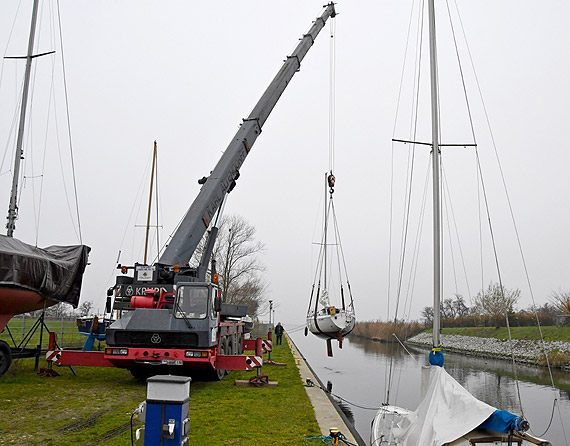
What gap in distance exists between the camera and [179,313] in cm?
1067

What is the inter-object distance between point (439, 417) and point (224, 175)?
Result: 9212 mm

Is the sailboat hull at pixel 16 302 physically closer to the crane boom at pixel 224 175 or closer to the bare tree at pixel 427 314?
the crane boom at pixel 224 175

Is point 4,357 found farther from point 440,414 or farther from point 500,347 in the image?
point 500,347

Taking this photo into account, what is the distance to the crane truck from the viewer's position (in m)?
10.4

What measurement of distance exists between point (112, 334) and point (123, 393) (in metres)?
1.30

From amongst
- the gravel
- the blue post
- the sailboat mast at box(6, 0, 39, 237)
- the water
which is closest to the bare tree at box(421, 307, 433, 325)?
the gravel

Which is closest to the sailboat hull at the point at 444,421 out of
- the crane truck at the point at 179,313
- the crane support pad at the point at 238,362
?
the crane support pad at the point at 238,362

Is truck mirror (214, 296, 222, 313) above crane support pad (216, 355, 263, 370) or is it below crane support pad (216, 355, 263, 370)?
above

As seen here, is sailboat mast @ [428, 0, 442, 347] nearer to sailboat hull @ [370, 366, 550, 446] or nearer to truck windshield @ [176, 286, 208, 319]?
sailboat hull @ [370, 366, 550, 446]

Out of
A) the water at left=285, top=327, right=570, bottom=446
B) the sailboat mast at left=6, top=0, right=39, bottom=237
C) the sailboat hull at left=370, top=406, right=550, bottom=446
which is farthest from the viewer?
the water at left=285, top=327, right=570, bottom=446

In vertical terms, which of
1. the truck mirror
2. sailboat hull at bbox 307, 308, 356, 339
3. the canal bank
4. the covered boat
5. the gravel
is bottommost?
the gravel

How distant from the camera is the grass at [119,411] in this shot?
22.6 feet

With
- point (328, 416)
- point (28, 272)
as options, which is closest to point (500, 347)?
point (328, 416)

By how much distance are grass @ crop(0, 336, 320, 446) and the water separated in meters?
2.27
